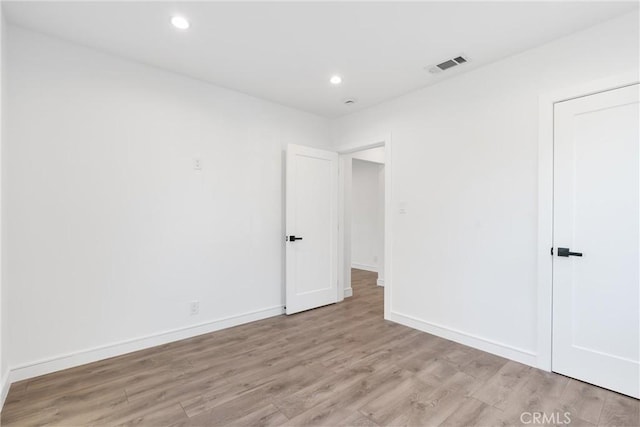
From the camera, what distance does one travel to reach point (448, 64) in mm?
2902

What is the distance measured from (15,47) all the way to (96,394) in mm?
2639

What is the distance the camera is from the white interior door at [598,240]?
84.4 inches

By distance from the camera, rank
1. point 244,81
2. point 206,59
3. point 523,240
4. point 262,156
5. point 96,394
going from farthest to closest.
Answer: point 262,156, point 244,81, point 206,59, point 523,240, point 96,394

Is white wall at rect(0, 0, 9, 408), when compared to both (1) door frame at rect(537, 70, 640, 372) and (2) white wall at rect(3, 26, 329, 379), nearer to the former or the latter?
(2) white wall at rect(3, 26, 329, 379)

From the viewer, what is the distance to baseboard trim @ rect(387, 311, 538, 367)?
2.60m

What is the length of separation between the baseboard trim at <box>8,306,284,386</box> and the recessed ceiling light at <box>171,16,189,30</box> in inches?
106

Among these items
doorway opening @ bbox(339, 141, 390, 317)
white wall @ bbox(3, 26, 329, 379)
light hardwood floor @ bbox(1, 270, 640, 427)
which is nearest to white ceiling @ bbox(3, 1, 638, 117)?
white wall @ bbox(3, 26, 329, 379)

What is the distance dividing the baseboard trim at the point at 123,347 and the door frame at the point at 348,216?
1367 millimetres

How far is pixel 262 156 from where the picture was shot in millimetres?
3789

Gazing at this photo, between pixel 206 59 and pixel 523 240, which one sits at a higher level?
pixel 206 59

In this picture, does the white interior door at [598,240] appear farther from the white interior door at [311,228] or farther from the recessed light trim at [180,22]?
the recessed light trim at [180,22]

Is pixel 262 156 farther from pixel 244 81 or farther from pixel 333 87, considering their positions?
pixel 333 87

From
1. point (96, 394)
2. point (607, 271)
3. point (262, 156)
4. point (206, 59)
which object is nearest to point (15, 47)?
point (206, 59)

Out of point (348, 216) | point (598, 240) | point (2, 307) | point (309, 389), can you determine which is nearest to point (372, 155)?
point (348, 216)
